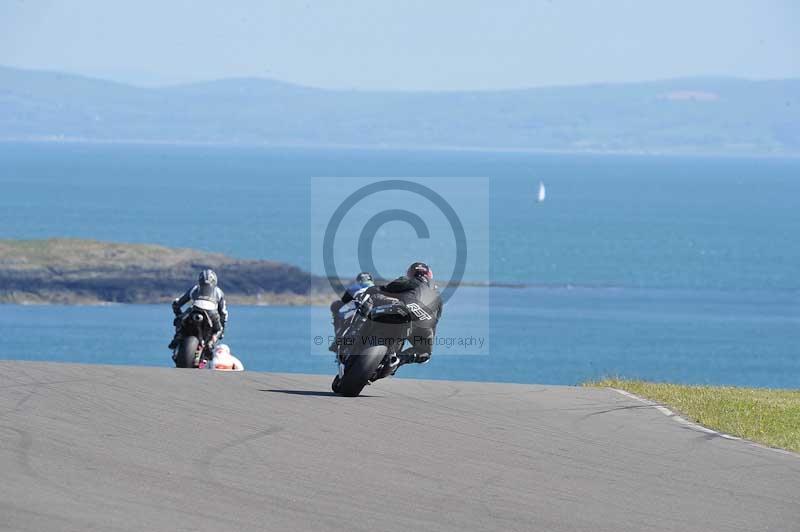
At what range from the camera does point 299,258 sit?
158 m

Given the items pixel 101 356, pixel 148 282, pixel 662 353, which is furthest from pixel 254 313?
pixel 662 353

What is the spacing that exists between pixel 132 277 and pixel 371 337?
118 metres

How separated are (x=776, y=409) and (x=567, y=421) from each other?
11.4ft

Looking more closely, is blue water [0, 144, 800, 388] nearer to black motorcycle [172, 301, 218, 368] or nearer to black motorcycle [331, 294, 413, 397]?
black motorcycle [172, 301, 218, 368]

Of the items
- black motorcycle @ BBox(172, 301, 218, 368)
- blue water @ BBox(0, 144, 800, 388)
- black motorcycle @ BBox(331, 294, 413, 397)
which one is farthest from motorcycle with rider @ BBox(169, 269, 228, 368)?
blue water @ BBox(0, 144, 800, 388)

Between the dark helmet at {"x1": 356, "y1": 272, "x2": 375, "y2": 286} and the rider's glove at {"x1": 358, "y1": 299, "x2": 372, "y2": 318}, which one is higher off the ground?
the dark helmet at {"x1": 356, "y1": 272, "x2": 375, "y2": 286}

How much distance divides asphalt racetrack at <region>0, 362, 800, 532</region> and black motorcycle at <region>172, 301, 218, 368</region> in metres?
3.63

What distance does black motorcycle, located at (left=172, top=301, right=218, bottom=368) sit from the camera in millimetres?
18719

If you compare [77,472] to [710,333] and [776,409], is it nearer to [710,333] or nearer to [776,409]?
[776,409]

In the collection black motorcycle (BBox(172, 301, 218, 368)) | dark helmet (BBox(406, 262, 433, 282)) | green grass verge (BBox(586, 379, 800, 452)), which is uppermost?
dark helmet (BBox(406, 262, 433, 282))

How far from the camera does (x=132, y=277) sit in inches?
5074

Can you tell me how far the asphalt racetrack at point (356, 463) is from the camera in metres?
8.84

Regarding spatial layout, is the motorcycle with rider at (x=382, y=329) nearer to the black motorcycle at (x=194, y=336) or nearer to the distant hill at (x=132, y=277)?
the black motorcycle at (x=194, y=336)

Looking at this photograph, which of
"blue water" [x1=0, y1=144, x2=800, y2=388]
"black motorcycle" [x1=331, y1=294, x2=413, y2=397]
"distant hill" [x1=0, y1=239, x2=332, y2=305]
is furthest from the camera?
"distant hill" [x1=0, y1=239, x2=332, y2=305]
